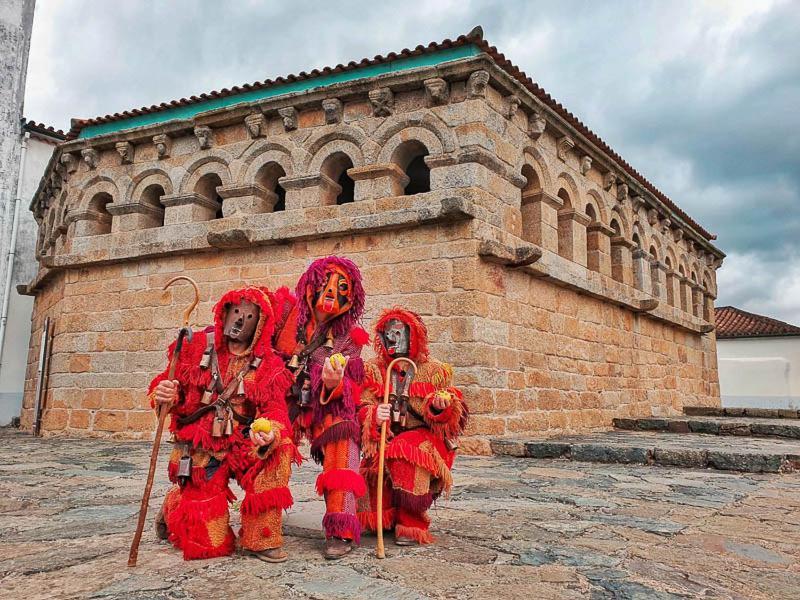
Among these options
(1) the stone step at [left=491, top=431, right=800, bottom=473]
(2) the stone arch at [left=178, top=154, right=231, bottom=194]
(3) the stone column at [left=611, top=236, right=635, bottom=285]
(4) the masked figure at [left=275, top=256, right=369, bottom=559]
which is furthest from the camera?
(3) the stone column at [left=611, top=236, right=635, bottom=285]

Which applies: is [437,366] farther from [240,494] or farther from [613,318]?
[613,318]

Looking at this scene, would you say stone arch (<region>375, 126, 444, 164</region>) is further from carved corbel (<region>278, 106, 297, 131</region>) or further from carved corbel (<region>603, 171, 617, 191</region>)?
carved corbel (<region>603, 171, 617, 191</region>)

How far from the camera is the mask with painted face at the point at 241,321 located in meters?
3.29

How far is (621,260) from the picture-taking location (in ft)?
38.1

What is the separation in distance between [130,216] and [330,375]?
26.1 ft

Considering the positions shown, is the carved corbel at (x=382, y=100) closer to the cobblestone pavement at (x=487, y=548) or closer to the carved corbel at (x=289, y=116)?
the carved corbel at (x=289, y=116)

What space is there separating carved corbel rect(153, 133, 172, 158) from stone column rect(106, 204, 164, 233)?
35.4 inches

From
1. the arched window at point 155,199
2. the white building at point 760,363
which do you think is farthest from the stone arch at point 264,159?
the white building at point 760,363

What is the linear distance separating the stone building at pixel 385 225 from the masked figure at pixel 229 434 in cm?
430

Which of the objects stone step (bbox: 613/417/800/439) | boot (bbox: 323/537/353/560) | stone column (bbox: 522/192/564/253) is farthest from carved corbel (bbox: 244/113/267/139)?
stone step (bbox: 613/417/800/439)

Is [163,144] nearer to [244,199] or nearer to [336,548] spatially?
[244,199]

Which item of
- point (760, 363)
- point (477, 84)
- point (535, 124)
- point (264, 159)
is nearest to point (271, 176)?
point (264, 159)

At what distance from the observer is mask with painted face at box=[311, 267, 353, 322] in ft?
11.4

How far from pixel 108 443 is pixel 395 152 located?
222 inches
